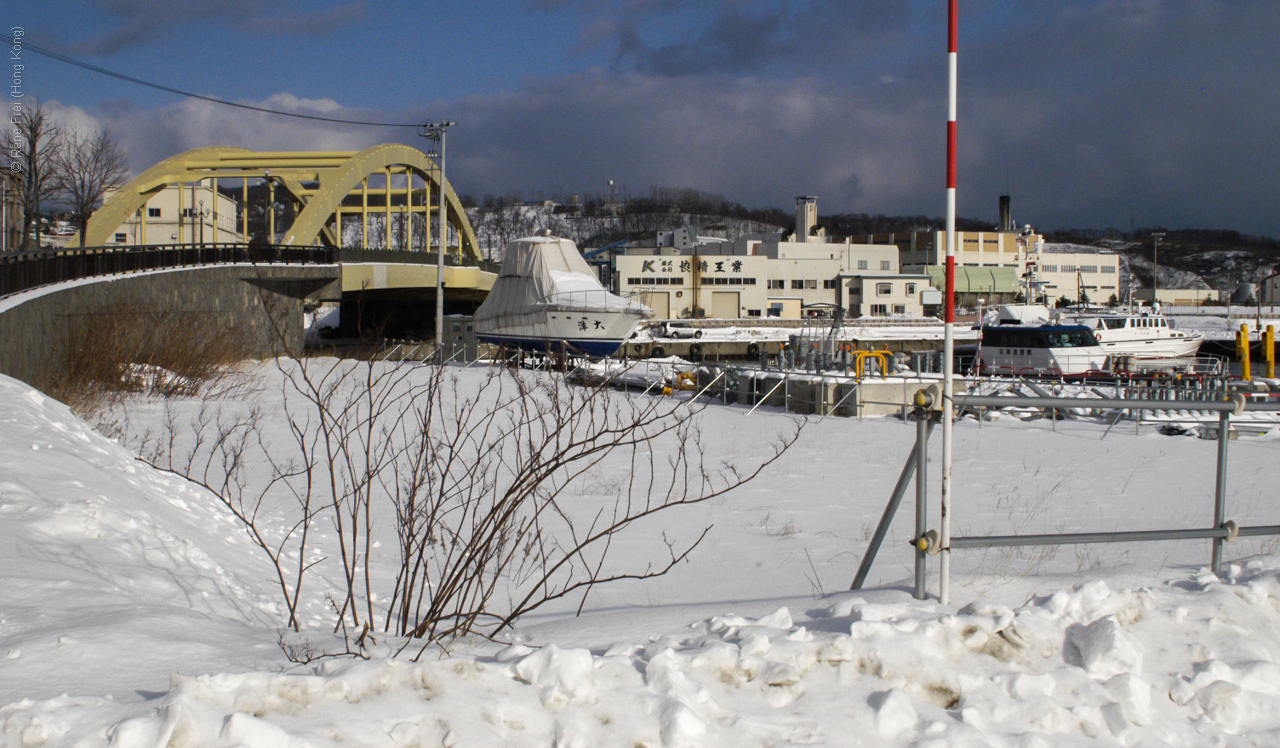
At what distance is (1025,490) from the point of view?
1213cm

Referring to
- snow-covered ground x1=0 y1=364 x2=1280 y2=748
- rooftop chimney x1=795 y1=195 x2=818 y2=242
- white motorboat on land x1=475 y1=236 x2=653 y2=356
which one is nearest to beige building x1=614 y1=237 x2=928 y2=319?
rooftop chimney x1=795 y1=195 x2=818 y2=242

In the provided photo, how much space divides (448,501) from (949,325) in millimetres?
7757

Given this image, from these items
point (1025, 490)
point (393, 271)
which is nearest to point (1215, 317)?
point (393, 271)

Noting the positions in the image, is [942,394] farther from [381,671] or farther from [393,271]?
[393,271]

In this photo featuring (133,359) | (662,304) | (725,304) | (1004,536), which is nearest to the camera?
(1004,536)

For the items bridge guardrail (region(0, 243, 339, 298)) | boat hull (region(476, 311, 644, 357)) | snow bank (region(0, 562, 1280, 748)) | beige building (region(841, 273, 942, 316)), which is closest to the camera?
snow bank (region(0, 562, 1280, 748))

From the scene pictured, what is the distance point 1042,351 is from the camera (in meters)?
37.8

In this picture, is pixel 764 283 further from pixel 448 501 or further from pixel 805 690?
pixel 805 690

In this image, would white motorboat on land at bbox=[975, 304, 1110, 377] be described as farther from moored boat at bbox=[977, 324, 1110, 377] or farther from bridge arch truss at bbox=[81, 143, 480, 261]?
bridge arch truss at bbox=[81, 143, 480, 261]

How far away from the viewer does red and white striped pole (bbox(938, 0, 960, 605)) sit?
15.5 feet

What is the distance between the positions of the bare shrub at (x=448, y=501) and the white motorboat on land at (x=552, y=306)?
2805 cm

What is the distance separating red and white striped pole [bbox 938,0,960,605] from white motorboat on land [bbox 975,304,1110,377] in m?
33.5

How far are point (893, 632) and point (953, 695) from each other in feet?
1.21

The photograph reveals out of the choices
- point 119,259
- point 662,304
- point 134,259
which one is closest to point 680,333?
point 662,304
